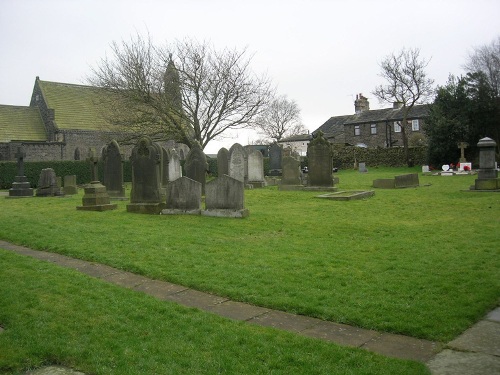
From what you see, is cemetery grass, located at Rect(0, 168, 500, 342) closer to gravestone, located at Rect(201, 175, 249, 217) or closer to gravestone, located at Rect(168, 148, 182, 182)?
gravestone, located at Rect(201, 175, 249, 217)

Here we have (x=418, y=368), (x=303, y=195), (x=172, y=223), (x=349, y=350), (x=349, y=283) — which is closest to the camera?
(x=418, y=368)

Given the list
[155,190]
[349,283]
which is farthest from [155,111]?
[349,283]

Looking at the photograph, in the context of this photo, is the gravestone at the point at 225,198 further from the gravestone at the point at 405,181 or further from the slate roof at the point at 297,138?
the slate roof at the point at 297,138

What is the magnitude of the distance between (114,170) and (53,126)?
80.3 ft

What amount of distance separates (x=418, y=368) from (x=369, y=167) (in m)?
42.9

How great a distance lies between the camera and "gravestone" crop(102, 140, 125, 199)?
59.6ft

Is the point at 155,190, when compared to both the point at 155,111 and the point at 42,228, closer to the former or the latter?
the point at 42,228

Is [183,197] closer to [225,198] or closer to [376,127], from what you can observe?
[225,198]

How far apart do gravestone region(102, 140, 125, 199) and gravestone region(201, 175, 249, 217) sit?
22.1 feet

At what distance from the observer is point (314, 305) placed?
17.7 ft

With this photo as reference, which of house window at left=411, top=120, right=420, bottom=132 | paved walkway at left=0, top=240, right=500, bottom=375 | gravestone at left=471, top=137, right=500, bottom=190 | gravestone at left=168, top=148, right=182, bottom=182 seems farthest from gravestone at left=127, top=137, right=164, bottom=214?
house window at left=411, top=120, right=420, bottom=132

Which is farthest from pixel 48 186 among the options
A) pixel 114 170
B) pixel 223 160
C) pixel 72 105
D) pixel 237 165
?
pixel 72 105

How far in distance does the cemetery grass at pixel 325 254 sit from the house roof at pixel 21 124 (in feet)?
90.8

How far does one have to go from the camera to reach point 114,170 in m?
18.3
